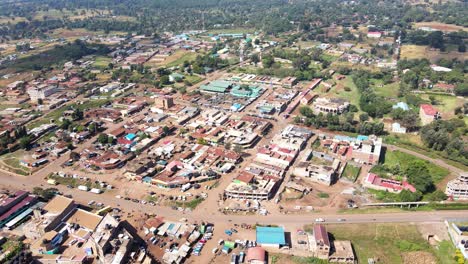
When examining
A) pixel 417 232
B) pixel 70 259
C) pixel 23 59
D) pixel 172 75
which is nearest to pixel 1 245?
pixel 70 259

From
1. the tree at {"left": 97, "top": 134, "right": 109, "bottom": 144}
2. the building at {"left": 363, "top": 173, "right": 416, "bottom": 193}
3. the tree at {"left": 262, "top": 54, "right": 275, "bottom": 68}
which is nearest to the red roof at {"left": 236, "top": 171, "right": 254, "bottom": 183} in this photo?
the building at {"left": 363, "top": 173, "right": 416, "bottom": 193}

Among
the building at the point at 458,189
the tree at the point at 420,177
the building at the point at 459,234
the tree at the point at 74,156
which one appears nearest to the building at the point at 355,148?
the tree at the point at 420,177

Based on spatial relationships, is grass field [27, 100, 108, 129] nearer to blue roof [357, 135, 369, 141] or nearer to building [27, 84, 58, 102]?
building [27, 84, 58, 102]

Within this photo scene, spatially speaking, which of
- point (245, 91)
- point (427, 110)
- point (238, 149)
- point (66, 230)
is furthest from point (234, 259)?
point (245, 91)

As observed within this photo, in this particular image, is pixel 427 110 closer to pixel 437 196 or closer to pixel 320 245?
pixel 437 196

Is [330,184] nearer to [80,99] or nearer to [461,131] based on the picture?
[461,131]

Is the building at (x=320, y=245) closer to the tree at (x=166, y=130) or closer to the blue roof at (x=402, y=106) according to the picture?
the tree at (x=166, y=130)

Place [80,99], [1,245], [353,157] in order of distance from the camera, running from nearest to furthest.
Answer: [1,245] → [353,157] → [80,99]
